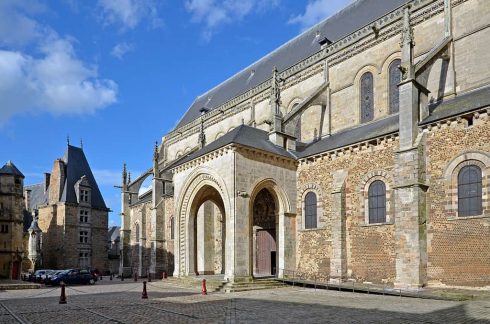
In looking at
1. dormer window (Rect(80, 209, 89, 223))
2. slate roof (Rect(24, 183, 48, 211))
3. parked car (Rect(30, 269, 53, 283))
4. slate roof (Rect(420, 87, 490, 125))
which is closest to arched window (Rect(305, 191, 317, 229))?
slate roof (Rect(420, 87, 490, 125))

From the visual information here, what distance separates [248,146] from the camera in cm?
1902

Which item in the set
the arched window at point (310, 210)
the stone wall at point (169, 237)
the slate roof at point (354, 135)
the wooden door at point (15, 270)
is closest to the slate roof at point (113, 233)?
the wooden door at point (15, 270)

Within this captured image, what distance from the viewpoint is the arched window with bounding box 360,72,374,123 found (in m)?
21.2

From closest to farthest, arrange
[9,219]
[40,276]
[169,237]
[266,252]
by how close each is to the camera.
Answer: [266,252] → [40,276] → [9,219] → [169,237]

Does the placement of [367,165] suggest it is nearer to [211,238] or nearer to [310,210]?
[310,210]

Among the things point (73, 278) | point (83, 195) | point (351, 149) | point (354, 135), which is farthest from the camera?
point (83, 195)

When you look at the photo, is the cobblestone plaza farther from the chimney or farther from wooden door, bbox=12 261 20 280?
the chimney

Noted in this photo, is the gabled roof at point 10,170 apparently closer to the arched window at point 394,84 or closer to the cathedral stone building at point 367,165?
the cathedral stone building at point 367,165

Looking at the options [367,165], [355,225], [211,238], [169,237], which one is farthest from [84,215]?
[367,165]

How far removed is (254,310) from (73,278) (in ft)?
Result: 57.3

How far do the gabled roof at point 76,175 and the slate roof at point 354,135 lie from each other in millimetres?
24466

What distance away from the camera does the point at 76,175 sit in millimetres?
38875

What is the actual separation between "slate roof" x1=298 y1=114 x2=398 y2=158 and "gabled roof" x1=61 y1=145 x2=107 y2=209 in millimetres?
24466

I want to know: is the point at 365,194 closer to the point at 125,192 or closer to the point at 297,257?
the point at 297,257
